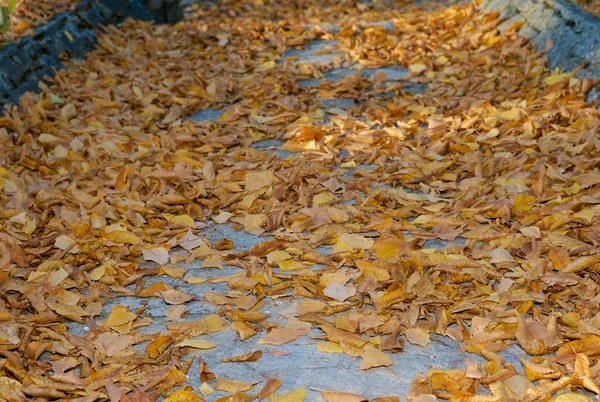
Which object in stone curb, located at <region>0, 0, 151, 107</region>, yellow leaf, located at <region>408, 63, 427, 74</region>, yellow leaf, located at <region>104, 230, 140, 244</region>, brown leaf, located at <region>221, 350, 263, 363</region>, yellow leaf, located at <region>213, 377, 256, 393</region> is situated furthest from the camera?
yellow leaf, located at <region>408, 63, 427, 74</region>

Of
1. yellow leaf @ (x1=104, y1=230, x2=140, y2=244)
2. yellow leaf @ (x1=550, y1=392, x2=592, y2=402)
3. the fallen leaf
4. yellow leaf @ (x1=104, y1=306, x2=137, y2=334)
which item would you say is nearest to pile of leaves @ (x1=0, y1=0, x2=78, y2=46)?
yellow leaf @ (x1=104, y1=230, x2=140, y2=244)

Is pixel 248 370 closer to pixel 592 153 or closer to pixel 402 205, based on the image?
pixel 402 205

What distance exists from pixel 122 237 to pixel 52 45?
107 inches

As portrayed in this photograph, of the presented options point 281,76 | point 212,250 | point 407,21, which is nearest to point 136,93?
point 281,76

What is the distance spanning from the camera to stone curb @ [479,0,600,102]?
4.18 meters

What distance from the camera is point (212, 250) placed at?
273 centimetres

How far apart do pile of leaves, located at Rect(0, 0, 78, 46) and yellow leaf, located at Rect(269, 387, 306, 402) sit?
139 inches

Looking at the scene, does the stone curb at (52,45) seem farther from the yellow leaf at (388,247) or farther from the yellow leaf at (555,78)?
the yellow leaf at (555,78)

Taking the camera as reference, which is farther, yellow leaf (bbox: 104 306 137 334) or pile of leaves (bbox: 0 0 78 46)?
pile of leaves (bbox: 0 0 78 46)

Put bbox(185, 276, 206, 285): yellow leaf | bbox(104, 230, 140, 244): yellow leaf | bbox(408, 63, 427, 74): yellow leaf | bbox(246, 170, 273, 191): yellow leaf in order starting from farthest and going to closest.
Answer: bbox(408, 63, 427, 74): yellow leaf
bbox(246, 170, 273, 191): yellow leaf
bbox(104, 230, 140, 244): yellow leaf
bbox(185, 276, 206, 285): yellow leaf

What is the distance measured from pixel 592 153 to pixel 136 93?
110 inches

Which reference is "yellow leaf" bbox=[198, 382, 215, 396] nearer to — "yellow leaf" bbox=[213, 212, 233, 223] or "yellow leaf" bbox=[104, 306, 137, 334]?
"yellow leaf" bbox=[104, 306, 137, 334]

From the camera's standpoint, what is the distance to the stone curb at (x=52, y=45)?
4.28 metres

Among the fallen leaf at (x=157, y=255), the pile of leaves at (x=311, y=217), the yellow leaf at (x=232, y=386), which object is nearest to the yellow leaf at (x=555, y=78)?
the pile of leaves at (x=311, y=217)
